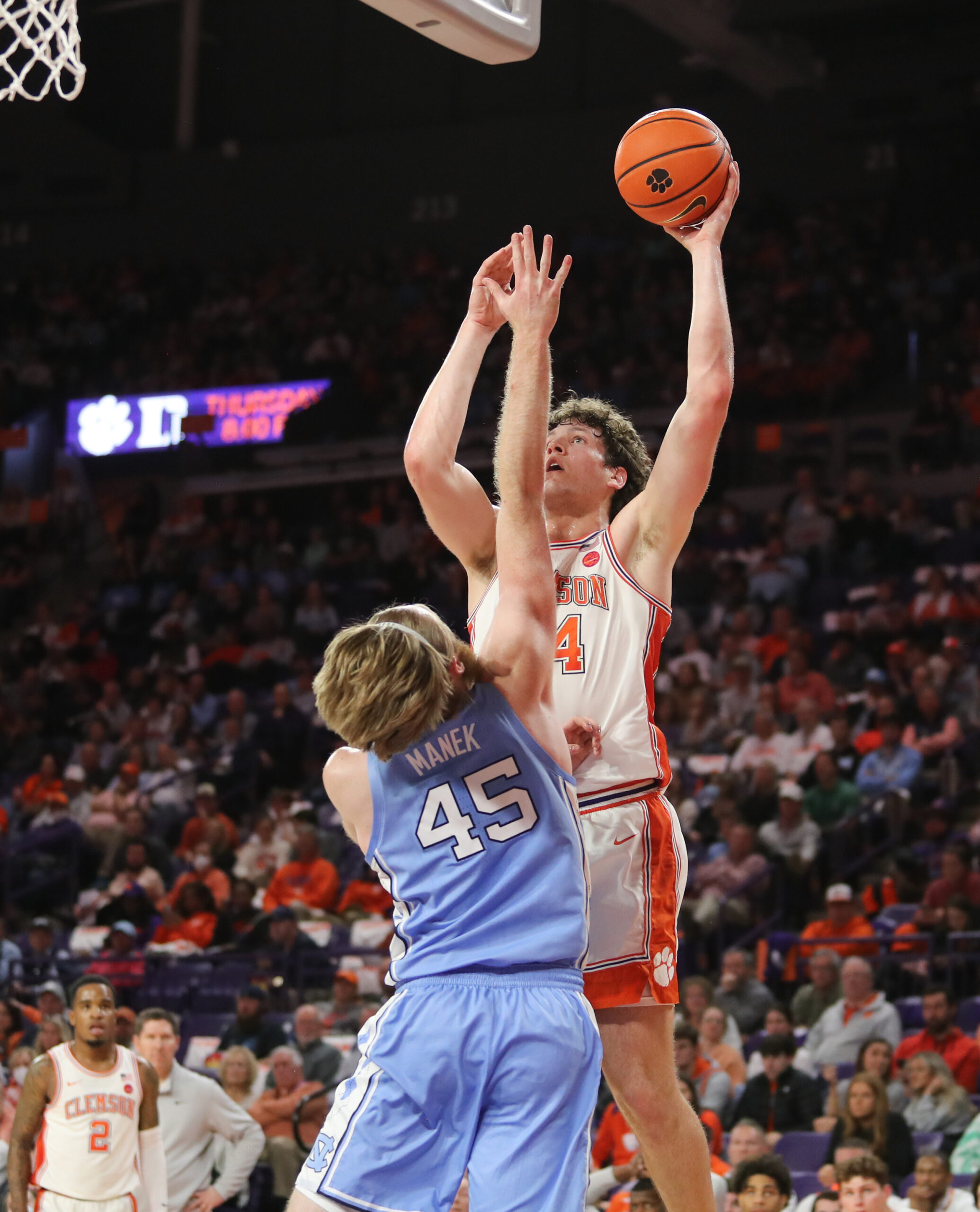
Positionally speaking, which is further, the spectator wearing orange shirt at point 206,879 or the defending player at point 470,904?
the spectator wearing orange shirt at point 206,879

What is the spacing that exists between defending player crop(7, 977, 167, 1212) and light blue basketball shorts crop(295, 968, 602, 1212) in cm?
420

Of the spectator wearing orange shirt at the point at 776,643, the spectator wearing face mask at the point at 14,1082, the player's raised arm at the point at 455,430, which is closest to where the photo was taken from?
the player's raised arm at the point at 455,430

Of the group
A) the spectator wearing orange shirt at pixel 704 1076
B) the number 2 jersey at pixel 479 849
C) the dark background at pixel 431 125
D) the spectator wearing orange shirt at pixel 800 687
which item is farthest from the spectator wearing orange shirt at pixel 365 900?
the dark background at pixel 431 125

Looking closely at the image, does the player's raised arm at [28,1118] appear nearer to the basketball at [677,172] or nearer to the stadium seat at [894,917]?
the basketball at [677,172]

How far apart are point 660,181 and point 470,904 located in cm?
213

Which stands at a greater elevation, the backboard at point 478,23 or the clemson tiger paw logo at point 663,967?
the backboard at point 478,23

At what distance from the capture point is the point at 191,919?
1267 cm

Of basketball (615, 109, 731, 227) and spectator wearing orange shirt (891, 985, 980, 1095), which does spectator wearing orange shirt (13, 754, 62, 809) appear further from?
basketball (615, 109, 731, 227)

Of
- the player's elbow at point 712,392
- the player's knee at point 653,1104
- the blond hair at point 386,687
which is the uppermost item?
the player's elbow at point 712,392

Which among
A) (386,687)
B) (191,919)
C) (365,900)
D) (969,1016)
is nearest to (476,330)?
(386,687)

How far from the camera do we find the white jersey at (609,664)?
4238mm

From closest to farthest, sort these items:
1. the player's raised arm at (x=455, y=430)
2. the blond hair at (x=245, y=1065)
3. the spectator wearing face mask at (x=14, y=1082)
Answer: the player's raised arm at (x=455, y=430) → the spectator wearing face mask at (x=14, y=1082) → the blond hair at (x=245, y=1065)

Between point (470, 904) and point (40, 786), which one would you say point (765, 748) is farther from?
point (470, 904)

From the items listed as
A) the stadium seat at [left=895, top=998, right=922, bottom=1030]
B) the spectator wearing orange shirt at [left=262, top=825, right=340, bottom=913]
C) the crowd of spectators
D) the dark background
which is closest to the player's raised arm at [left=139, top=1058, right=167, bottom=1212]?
the crowd of spectators
